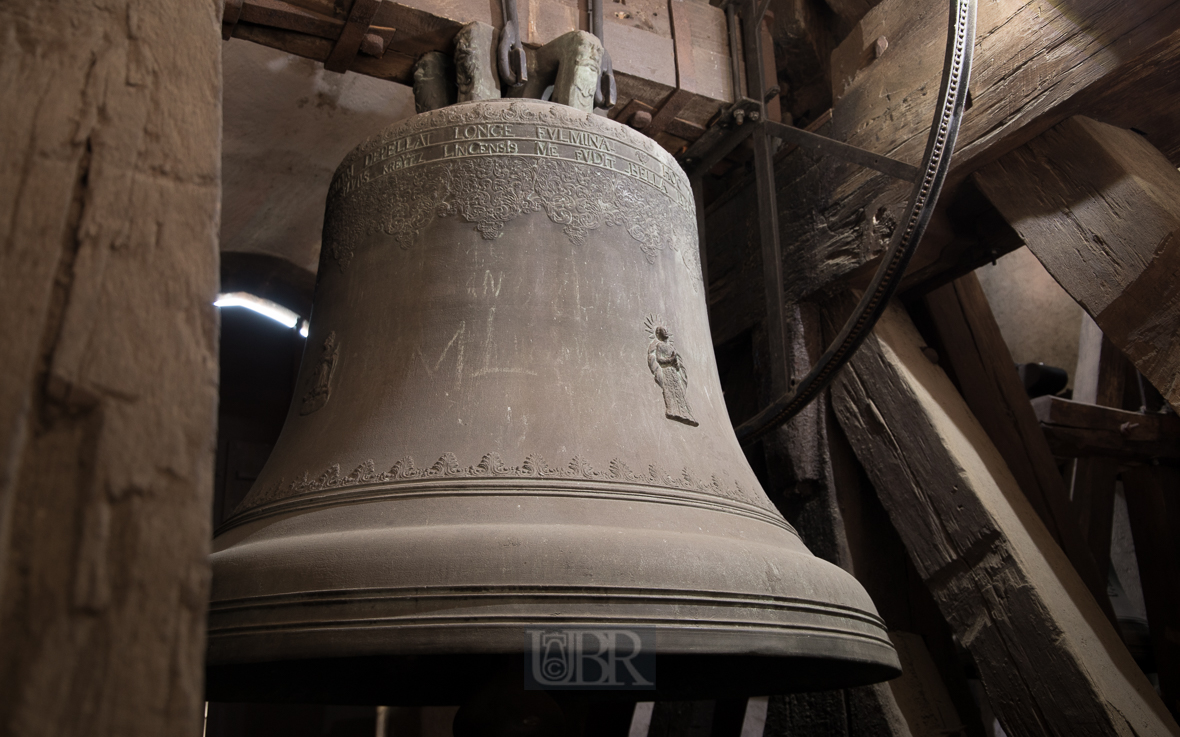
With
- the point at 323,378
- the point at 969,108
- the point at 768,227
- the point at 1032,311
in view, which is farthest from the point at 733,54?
the point at 1032,311

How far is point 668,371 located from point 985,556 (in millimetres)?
879

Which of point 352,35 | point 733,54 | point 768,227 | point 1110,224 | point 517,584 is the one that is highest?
point 733,54

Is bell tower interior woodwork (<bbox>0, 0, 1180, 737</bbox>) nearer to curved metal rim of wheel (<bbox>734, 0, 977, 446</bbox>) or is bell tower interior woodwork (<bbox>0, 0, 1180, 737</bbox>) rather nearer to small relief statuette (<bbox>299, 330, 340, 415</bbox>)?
small relief statuette (<bbox>299, 330, 340, 415</bbox>)

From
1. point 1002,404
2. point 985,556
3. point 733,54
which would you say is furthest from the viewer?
point 1002,404

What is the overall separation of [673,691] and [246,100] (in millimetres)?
2210

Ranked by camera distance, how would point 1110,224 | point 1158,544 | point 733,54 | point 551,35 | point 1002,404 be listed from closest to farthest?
1. point 1110,224
2. point 551,35
3. point 733,54
4. point 1002,404
5. point 1158,544

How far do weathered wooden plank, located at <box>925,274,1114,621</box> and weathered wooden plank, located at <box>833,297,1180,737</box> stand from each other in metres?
0.22

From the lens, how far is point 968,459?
194 centimetres

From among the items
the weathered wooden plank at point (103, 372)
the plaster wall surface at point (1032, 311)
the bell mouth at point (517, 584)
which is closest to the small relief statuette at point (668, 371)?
the bell mouth at point (517, 584)

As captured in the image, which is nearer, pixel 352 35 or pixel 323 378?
pixel 323 378

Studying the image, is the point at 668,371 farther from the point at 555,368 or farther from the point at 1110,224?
the point at 1110,224

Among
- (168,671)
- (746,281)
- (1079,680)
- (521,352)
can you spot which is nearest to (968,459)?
(1079,680)

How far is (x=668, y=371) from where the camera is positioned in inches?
54.7

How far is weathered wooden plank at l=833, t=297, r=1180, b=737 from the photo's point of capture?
1.58m
